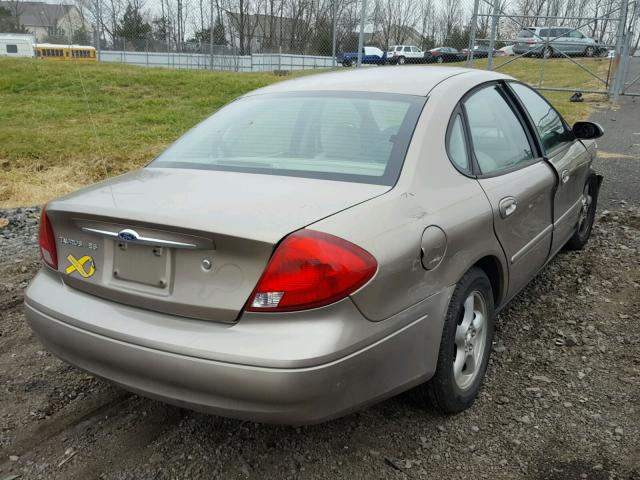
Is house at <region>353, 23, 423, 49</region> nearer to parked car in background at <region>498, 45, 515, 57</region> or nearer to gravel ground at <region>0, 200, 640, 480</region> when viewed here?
parked car in background at <region>498, 45, 515, 57</region>

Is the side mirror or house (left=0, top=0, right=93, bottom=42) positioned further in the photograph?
house (left=0, top=0, right=93, bottom=42)

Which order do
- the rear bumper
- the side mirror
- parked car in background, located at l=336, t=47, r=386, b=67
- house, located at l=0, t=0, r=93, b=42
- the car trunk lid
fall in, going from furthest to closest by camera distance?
1. house, located at l=0, t=0, r=93, b=42
2. parked car in background, located at l=336, t=47, r=386, b=67
3. the side mirror
4. the car trunk lid
5. the rear bumper

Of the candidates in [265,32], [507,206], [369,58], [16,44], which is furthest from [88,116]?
[16,44]

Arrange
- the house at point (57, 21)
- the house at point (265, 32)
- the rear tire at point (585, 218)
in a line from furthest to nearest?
1. the house at point (265, 32)
2. the house at point (57, 21)
3. the rear tire at point (585, 218)

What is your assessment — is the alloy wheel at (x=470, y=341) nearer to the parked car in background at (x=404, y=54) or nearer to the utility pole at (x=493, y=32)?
the utility pole at (x=493, y=32)

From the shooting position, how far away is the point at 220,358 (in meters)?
2.05

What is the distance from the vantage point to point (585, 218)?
5.09m

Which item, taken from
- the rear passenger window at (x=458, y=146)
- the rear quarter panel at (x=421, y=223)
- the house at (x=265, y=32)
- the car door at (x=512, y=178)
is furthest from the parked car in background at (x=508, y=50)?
the rear quarter panel at (x=421, y=223)

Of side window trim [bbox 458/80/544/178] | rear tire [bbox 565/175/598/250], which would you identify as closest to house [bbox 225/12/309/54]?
rear tire [bbox 565/175/598/250]

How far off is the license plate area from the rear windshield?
2.20 ft

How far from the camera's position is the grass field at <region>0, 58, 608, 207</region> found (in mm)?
8414

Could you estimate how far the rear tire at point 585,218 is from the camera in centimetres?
493

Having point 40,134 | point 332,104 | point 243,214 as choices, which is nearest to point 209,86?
point 40,134

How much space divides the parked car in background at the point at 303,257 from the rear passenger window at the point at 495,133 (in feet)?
0.07
